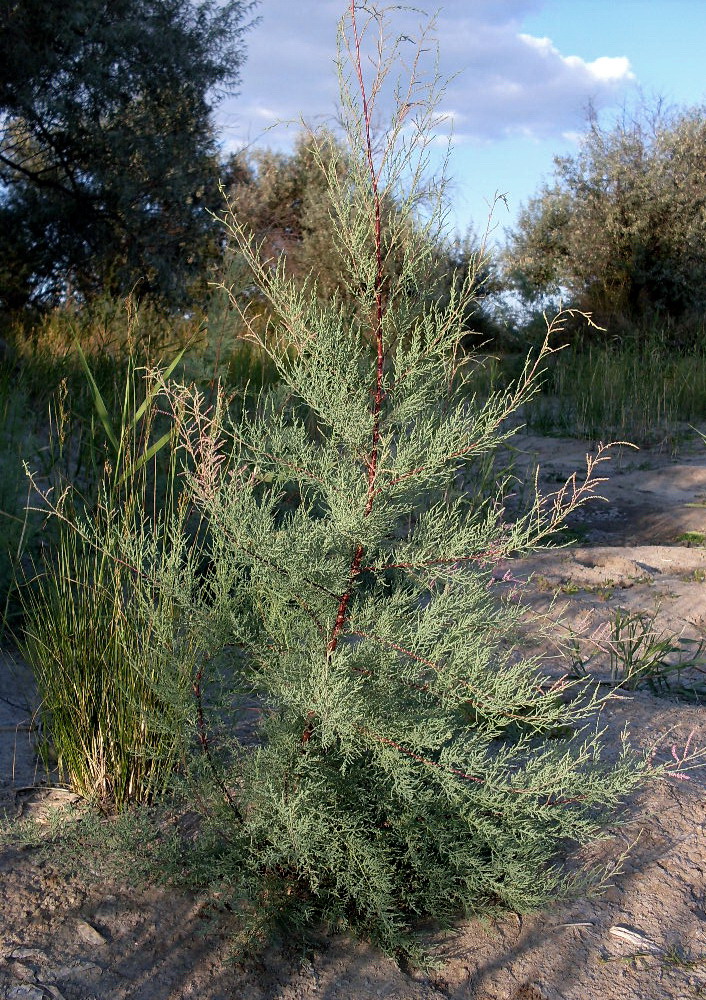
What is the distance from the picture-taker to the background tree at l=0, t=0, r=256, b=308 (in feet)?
32.3

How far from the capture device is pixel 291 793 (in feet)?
6.88

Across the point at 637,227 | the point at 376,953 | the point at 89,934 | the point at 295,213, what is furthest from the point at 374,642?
the point at 295,213

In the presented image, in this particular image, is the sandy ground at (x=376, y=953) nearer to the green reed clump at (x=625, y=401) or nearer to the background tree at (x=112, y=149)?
the green reed clump at (x=625, y=401)

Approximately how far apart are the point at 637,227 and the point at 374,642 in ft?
48.7

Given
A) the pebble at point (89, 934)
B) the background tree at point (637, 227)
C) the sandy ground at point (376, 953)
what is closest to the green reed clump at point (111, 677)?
the sandy ground at point (376, 953)

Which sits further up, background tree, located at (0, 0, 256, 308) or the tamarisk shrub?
background tree, located at (0, 0, 256, 308)

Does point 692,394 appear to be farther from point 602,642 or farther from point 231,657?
point 231,657

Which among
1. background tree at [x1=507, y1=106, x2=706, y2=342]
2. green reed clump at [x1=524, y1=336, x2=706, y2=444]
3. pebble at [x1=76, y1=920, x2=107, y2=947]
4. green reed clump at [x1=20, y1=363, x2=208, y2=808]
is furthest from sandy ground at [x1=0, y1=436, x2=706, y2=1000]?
background tree at [x1=507, y1=106, x2=706, y2=342]

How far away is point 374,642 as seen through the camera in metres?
2.03

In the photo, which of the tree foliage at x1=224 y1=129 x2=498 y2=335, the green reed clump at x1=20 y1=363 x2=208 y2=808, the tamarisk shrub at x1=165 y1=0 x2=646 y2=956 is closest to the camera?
the tamarisk shrub at x1=165 y1=0 x2=646 y2=956

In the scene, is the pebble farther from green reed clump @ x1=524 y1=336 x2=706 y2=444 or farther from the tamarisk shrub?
green reed clump @ x1=524 y1=336 x2=706 y2=444

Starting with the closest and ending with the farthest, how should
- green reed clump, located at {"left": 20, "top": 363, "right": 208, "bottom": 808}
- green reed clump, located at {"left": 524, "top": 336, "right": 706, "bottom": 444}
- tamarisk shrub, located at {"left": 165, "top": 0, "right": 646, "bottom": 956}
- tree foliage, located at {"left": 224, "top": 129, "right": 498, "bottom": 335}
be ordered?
→ 1. tamarisk shrub, located at {"left": 165, "top": 0, "right": 646, "bottom": 956}
2. green reed clump, located at {"left": 20, "top": 363, "right": 208, "bottom": 808}
3. green reed clump, located at {"left": 524, "top": 336, "right": 706, "bottom": 444}
4. tree foliage, located at {"left": 224, "top": 129, "right": 498, "bottom": 335}

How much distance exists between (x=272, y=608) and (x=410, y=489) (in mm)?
447

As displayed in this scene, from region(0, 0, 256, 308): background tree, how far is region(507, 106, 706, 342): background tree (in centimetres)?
714
